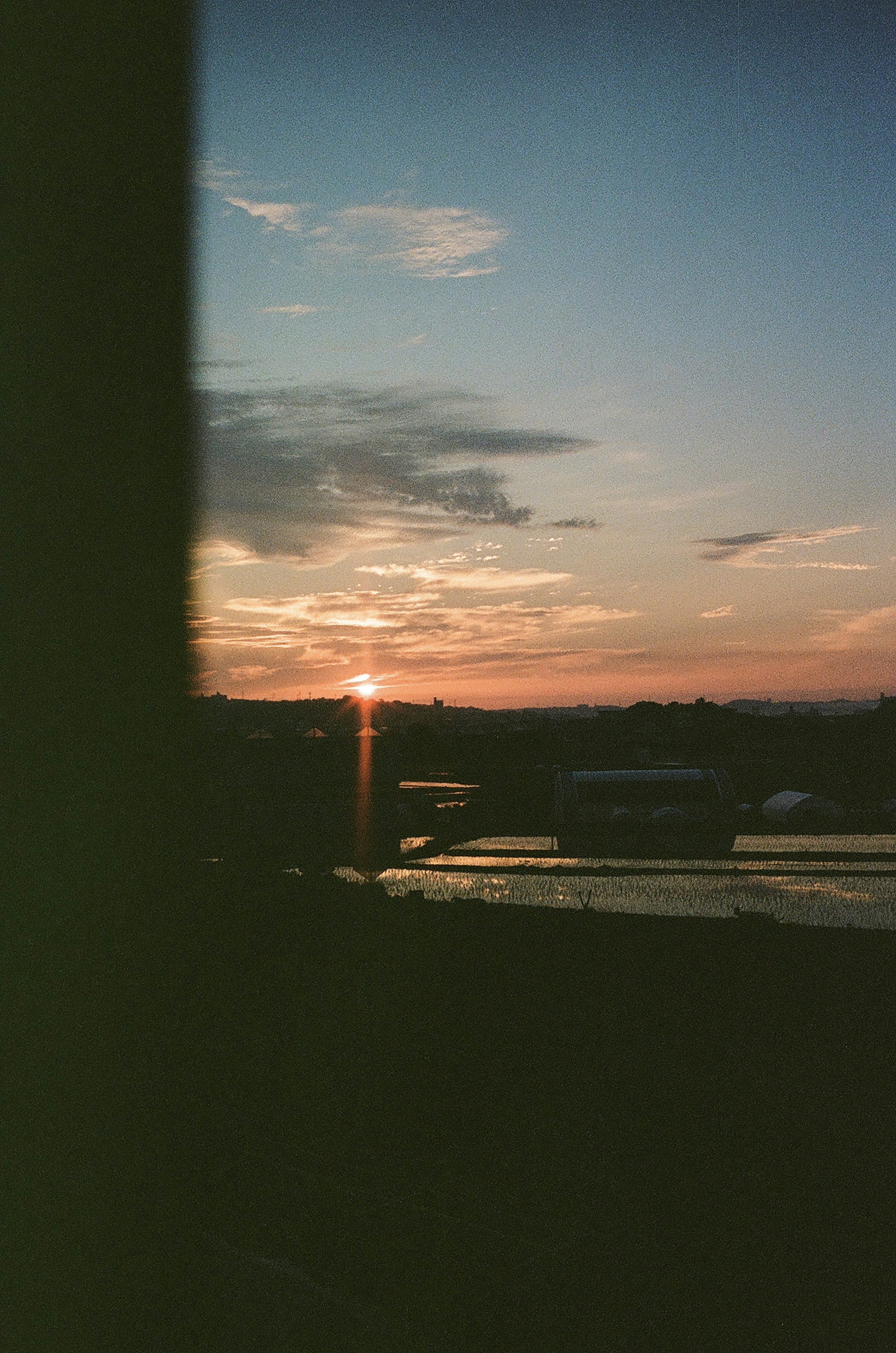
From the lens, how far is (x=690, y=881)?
11359 mm

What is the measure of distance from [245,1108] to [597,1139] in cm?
179

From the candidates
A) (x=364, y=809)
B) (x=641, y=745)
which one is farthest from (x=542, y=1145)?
(x=641, y=745)

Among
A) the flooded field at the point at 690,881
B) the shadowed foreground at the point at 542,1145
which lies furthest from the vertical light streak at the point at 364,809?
the shadowed foreground at the point at 542,1145

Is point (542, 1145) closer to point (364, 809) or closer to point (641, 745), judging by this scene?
point (364, 809)

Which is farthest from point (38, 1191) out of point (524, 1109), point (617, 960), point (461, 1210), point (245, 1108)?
point (617, 960)

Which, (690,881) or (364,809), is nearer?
(690,881)

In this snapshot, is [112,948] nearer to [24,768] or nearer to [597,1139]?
[24,768]

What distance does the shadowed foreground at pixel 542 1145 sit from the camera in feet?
10.9

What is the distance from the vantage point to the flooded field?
9.64m

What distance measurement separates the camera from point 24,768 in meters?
5.38

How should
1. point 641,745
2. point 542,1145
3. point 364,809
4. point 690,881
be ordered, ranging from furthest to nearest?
1. point 641,745
2. point 364,809
3. point 690,881
4. point 542,1145

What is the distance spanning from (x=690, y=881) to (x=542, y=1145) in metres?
7.24

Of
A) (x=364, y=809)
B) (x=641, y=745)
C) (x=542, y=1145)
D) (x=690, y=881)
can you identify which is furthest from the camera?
(x=641, y=745)

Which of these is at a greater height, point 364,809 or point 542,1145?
point 364,809
